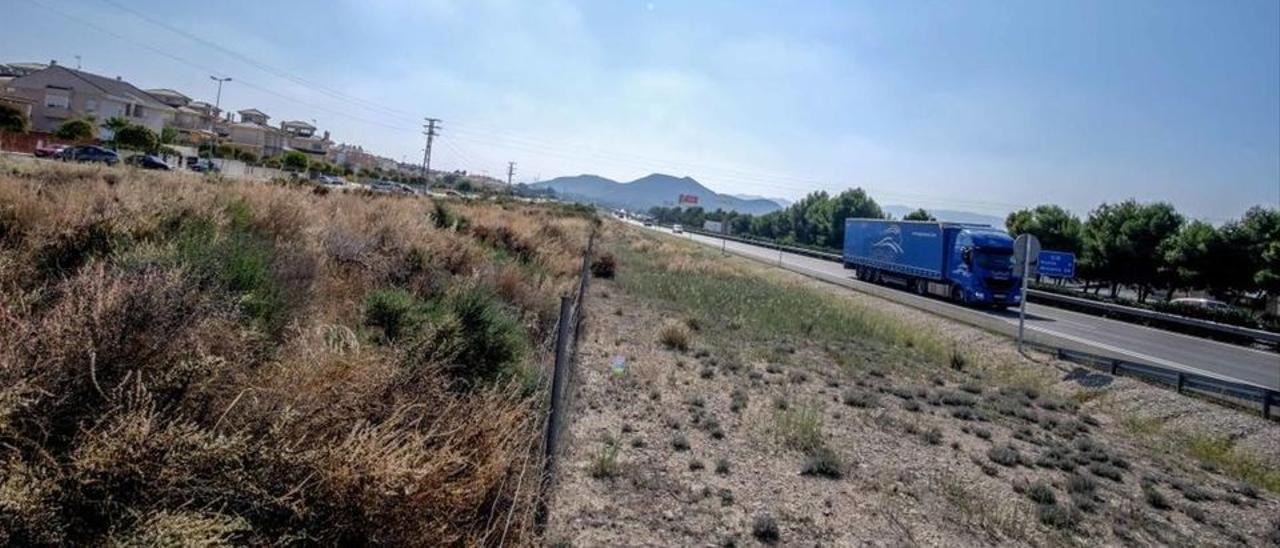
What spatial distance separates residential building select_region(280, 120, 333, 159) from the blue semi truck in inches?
4307

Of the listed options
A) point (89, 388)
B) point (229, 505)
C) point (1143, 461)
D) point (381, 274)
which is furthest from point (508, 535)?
point (1143, 461)

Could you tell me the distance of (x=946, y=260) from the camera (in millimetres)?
33250

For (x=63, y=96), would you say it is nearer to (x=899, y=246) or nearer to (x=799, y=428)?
(x=899, y=246)

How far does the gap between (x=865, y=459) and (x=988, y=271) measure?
87.2ft

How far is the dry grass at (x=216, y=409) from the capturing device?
250 centimetres

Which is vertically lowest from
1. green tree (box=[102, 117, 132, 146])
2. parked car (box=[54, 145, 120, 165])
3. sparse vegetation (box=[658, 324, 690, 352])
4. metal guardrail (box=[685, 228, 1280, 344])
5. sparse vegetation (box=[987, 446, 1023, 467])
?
sparse vegetation (box=[987, 446, 1023, 467])

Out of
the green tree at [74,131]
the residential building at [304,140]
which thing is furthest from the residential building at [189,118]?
the green tree at [74,131]

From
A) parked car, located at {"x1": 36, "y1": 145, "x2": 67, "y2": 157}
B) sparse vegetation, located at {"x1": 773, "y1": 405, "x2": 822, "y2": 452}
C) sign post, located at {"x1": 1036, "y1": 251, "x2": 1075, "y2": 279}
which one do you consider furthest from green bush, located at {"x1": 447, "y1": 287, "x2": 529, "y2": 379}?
parked car, located at {"x1": 36, "y1": 145, "x2": 67, "y2": 157}

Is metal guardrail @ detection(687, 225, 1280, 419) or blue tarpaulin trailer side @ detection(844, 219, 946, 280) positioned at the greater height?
blue tarpaulin trailer side @ detection(844, 219, 946, 280)

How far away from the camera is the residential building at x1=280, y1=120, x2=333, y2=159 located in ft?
408

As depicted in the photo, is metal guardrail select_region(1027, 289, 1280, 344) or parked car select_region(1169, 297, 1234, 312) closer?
metal guardrail select_region(1027, 289, 1280, 344)

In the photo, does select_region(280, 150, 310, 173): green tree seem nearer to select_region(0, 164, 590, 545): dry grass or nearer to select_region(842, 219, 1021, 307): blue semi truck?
select_region(842, 219, 1021, 307): blue semi truck

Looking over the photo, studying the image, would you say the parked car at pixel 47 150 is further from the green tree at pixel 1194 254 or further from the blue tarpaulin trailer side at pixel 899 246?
the green tree at pixel 1194 254

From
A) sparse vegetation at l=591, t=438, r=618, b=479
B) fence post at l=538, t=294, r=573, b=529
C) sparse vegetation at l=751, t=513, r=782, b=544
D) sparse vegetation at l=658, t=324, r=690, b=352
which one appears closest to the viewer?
fence post at l=538, t=294, r=573, b=529
